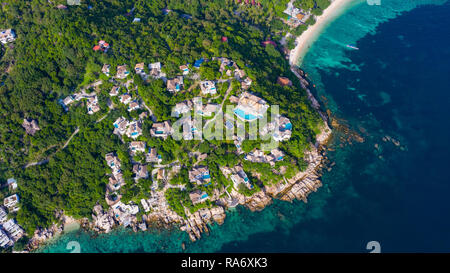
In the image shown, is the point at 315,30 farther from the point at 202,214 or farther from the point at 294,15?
the point at 202,214

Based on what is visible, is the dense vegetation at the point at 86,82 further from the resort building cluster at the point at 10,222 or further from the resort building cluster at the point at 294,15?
the resort building cluster at the point at 294,15

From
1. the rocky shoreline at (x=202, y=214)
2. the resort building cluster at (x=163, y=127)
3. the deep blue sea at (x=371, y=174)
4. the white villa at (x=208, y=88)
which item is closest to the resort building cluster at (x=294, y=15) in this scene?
the deep blue sea at (x=371, y=174)

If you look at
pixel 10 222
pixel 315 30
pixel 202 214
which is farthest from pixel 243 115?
pixel 10 222

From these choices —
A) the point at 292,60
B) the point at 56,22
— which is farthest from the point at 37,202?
the point at 292,60

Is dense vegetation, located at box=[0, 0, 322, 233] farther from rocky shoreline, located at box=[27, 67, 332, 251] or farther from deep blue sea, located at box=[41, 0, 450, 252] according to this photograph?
deep blue sea, located at box=[41, 0, 450, 252]

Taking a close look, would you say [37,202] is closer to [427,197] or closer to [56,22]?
[56,22]
